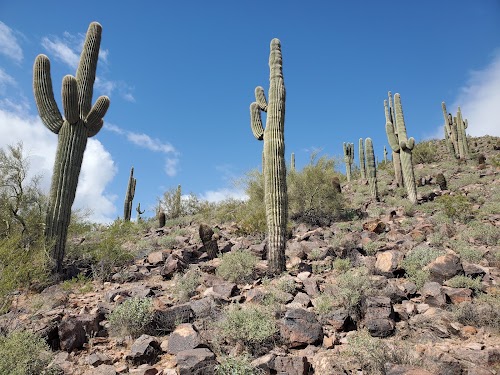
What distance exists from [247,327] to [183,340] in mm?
868

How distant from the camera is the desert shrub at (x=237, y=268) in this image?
799cm

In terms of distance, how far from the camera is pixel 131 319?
5.45m

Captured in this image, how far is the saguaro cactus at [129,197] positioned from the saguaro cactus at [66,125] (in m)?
11.0

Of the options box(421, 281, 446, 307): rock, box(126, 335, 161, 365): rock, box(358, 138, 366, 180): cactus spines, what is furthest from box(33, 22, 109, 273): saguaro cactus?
box(358, 138, 366, 180): cactus spines

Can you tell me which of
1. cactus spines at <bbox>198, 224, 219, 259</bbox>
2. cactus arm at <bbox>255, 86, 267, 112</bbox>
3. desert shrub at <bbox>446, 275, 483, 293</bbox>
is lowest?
desert shrub at <bbox>446, 275, 483, 293</bbox>

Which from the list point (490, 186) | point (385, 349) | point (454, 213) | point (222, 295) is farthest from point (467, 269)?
point (490, 186)

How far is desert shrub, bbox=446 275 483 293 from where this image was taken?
601cm

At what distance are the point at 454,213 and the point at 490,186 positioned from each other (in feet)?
22.5

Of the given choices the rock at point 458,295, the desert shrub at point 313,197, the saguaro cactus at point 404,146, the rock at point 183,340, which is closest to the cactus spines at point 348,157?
the saguaro cactus at point 404,146

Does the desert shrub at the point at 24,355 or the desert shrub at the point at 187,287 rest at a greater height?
the desert shrub at the point at 187,287

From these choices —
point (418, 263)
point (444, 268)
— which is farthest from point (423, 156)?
point (444, 268)

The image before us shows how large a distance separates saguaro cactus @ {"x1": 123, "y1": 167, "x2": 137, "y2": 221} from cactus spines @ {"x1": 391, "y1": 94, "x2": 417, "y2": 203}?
15.1 metres

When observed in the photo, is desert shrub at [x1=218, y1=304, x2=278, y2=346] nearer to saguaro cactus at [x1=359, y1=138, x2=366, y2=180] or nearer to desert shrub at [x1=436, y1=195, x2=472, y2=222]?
desert shrub at [x1=436, y1=195, x2=472, y2=222]

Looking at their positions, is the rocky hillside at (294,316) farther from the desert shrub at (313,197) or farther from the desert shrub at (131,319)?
the desert shrub at (313,197)
